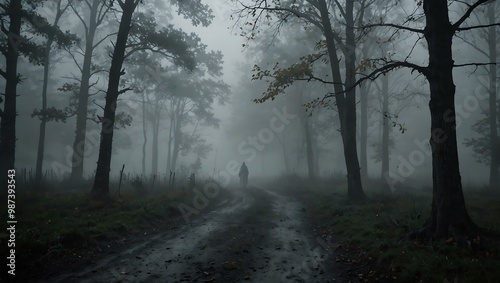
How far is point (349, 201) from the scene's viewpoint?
40.0ft

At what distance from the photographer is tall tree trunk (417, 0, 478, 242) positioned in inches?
247

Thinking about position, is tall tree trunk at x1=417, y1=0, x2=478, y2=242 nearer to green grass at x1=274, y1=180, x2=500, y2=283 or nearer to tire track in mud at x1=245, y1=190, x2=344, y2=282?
green grass at x1=274, y1=180, x2=500, y2=283

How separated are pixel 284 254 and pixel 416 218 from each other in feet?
13.2

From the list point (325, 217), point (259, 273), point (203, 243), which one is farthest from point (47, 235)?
point (325, 217)

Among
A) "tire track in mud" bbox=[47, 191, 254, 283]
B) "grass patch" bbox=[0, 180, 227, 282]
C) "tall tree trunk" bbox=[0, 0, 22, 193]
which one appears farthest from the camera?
"tall tree trunk" bbox=[0, 0, 22, 193]

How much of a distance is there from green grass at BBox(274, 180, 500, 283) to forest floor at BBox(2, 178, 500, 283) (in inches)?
0.8

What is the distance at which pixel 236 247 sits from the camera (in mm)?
7426

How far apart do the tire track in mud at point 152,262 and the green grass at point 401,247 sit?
3.69 meters

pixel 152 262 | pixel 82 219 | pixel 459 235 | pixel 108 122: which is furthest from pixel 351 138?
pixel 82 219

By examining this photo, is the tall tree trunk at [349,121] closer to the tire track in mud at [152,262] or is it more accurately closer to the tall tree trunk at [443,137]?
the tall tree trunk at [443,137]

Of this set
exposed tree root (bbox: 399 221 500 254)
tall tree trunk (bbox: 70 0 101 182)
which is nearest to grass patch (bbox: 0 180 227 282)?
tall tree trunk (bbox: 70 0 101 182)

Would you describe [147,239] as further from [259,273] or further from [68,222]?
[259,273]

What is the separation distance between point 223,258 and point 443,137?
553 centimetres

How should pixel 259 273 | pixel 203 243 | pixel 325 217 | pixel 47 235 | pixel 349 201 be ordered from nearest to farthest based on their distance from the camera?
pixel 259 273
pixel 47 235
pixel 203 243
pixel 325 217
pixel 349 201
